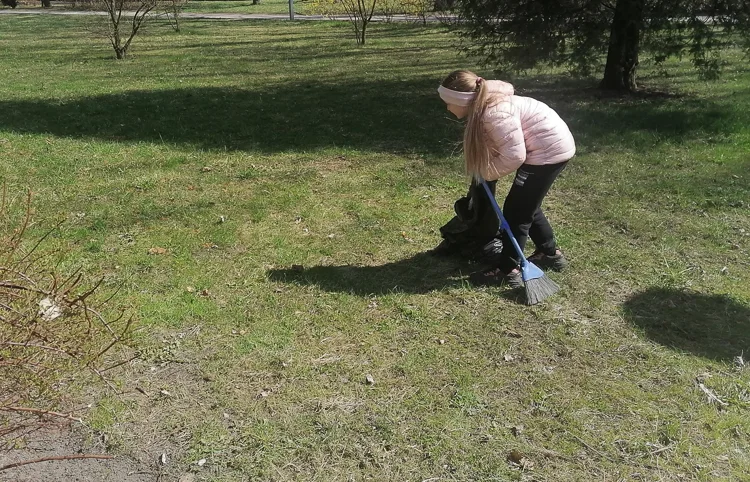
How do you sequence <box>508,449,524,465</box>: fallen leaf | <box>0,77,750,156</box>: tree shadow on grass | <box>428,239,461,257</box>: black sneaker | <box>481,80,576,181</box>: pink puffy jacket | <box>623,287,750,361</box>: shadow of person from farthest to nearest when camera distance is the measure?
<box>0,77,750,156</box>: tree shadow on grass
<box>428,239,461,257</box>: black sneaker
<box>481,80,576,181</box>: pink puffy jacket
<box>623,287,750,361</box>: shadow of person
<box>508,449,524,465</box>: fallen leaf

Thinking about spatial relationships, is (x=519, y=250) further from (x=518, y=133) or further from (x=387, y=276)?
(x=387, y=276)

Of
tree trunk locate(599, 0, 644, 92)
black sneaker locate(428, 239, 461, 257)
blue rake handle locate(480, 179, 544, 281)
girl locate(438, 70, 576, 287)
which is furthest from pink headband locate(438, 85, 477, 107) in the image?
tree trunk locate(599, 0, 644, 92)

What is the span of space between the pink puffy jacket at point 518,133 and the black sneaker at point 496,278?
2.30 ft

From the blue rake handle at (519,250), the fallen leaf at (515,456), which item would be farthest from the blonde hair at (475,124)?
the fallen leaf at (515,456)

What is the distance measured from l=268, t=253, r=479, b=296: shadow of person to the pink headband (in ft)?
3.82

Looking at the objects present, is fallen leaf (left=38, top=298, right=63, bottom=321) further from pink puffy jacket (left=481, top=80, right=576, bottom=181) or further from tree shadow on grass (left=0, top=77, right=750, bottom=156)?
tree shadow on grass (left=0, top=77, right=750, bottom=156)

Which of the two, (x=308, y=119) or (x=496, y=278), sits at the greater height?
(x=308, y=119)

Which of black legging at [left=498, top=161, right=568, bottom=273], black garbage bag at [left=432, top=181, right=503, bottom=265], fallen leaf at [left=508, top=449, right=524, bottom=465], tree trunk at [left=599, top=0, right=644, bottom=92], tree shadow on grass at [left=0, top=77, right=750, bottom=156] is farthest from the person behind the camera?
tree trunk at [left=599, top=0, right=644, bottom=92]

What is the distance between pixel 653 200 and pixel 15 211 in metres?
5.39

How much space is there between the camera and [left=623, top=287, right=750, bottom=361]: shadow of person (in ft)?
10.8

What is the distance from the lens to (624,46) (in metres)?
8.83

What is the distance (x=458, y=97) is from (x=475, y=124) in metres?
0.19

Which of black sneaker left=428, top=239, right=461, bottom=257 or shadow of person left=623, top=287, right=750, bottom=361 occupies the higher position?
black sneaker left=428, top=239, right=461, bottom=257

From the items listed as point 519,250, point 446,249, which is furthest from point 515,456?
point 446,249
